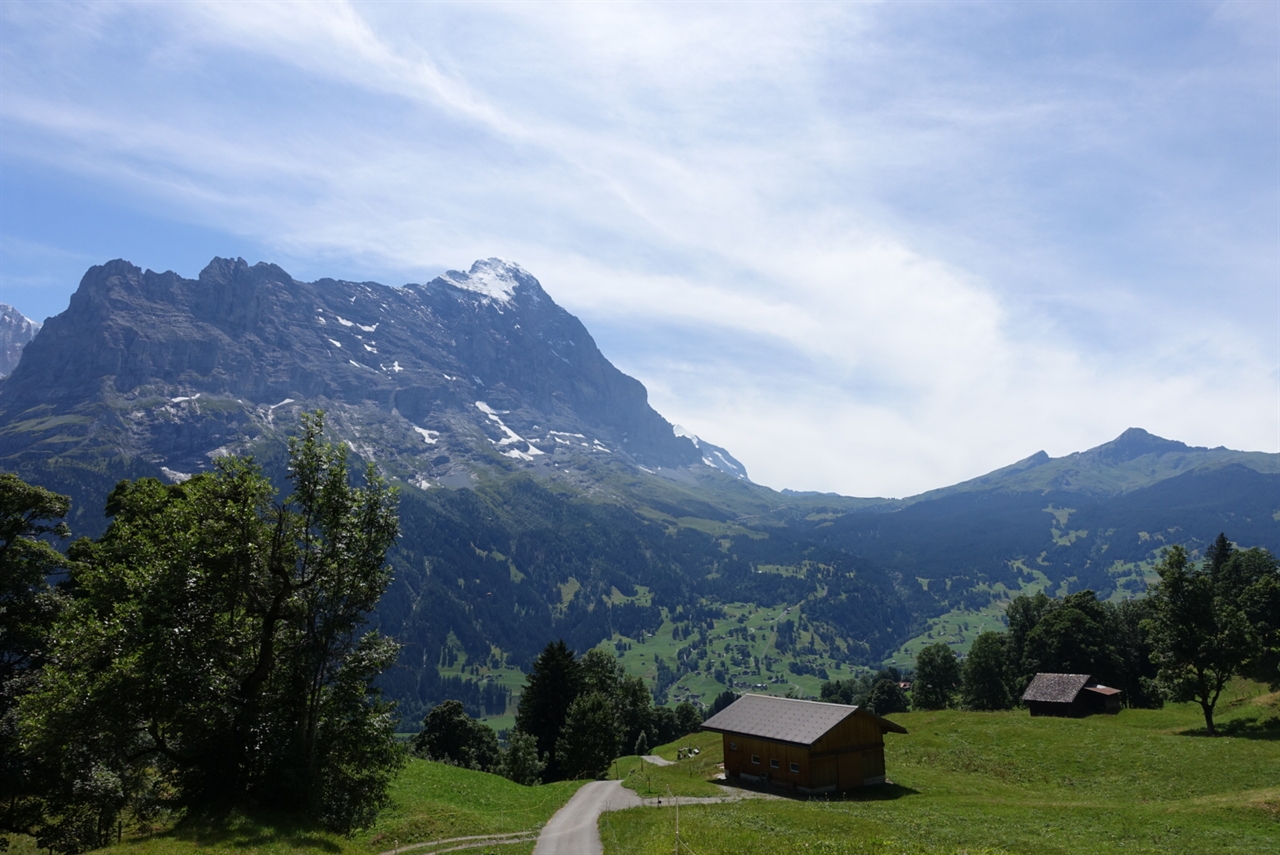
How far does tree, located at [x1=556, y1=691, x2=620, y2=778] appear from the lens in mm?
75938

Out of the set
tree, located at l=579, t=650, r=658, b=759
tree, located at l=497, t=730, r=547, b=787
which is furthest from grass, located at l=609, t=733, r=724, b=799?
tree, located at l=579, t=650, r=658, b=759

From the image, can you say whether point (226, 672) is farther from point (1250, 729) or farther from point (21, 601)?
point (1250, 729)

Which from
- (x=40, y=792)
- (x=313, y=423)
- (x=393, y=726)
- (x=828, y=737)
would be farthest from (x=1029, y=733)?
(x=40, y=792)

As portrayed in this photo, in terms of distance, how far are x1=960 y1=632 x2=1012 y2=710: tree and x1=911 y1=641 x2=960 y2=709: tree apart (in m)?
9.57

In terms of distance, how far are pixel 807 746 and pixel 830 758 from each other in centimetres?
280

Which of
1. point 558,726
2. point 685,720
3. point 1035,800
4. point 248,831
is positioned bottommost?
point 685,720

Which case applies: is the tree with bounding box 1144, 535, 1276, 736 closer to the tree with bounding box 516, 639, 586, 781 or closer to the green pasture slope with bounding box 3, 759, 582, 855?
the green pasture slope with bounding box 3, 759, 582, 855

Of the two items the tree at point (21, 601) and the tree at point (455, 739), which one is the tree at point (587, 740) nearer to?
the tree at point (455, 739)

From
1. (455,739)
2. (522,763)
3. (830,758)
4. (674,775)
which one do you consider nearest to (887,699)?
(455,739)

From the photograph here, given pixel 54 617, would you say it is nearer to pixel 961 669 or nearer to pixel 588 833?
pixel 588 833

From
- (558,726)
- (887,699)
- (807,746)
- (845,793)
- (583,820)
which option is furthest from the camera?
(887,699)

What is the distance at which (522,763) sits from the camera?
2933 inches

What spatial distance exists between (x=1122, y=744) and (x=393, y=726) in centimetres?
5916

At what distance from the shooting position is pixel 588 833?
38000 mm
